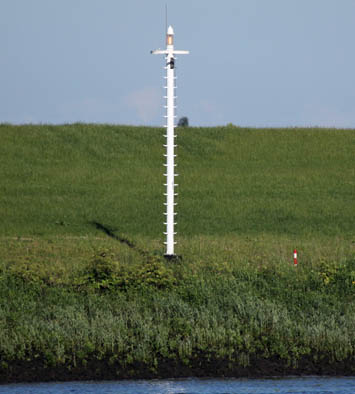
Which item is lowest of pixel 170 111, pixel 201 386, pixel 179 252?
pixel 201 386

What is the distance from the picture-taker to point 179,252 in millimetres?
27250

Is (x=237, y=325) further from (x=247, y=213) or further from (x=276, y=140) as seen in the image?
(x=276, y=140)

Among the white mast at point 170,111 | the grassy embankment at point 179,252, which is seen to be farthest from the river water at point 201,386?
the white mast at point 170,111

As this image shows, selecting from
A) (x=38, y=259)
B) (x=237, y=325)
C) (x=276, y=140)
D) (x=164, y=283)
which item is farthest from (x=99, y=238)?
(x=276, y=140)

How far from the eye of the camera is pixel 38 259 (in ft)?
84.7

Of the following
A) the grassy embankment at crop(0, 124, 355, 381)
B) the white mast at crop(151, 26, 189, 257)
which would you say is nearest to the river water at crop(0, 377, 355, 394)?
the grassy embankment at crop(0, 124, 355, 381)

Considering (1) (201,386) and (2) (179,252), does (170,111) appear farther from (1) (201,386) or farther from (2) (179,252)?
(1) (201,386)

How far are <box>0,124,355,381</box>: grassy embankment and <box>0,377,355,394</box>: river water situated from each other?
38cm

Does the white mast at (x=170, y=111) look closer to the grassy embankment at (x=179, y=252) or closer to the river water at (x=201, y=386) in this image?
the grassy embankment at (x=179, y=252)

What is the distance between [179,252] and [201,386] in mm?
12896

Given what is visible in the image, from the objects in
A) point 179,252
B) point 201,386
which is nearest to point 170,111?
point 179,252

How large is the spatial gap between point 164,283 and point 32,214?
2079cm

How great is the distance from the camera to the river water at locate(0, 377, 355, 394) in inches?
556

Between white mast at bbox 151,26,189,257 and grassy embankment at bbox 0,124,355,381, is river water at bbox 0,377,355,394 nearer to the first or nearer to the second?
grassy embankment at bbox 0,124,355,381
